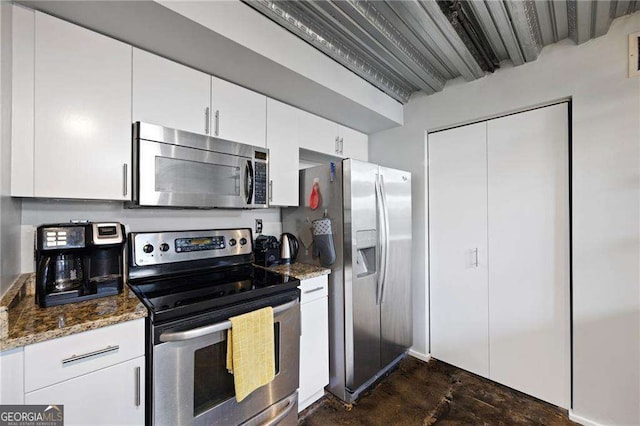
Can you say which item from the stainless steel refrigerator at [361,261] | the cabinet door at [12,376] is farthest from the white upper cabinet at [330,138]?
the cabinet door at [12,376]

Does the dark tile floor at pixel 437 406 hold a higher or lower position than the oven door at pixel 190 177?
lower

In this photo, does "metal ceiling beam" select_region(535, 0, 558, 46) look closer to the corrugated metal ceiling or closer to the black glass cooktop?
the corrugated metal ceiling

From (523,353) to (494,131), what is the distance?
1.73 meters

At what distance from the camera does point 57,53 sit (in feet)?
4.06

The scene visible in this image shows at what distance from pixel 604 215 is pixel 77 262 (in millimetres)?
2982

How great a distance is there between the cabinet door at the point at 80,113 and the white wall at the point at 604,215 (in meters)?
2.70

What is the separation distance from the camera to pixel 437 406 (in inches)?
75.9

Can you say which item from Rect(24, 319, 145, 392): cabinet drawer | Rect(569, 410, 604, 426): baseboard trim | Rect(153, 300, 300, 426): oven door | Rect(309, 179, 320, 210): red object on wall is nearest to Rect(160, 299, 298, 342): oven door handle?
Rect(153, 300, 300, 426): oven door

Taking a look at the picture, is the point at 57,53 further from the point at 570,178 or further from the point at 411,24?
the point at 570,178

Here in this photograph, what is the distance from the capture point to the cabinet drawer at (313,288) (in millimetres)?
1802

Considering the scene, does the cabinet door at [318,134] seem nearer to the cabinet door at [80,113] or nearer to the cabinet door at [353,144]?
the cabinet door at [353,144]

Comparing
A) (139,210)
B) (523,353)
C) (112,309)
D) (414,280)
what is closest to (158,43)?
(139,210)
